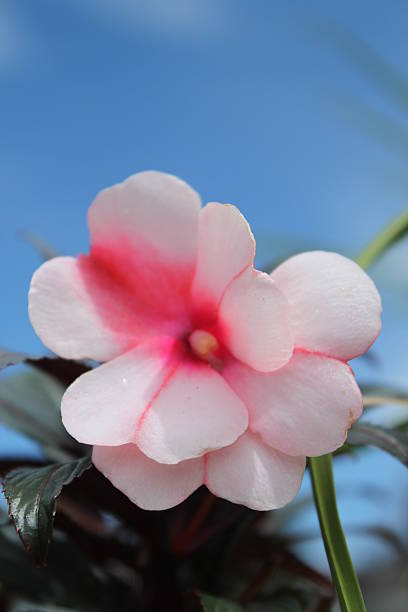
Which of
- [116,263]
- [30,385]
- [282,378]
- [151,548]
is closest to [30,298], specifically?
[116,263]

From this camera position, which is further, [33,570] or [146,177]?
[33,570]

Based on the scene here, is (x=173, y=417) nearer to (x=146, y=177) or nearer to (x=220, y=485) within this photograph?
(x=220, y=485)

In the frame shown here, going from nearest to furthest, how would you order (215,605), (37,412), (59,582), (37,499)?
(37,499), (215,605), (59,582), (37,412)

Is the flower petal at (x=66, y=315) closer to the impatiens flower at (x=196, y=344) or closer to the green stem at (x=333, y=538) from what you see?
the impatiens flower at (x=196, y=344)

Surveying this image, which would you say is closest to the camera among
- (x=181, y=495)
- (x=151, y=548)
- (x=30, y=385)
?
(x=181, y=495)

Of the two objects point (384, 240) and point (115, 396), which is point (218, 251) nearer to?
point (115, 396)

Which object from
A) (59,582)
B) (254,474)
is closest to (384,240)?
(254,474)
